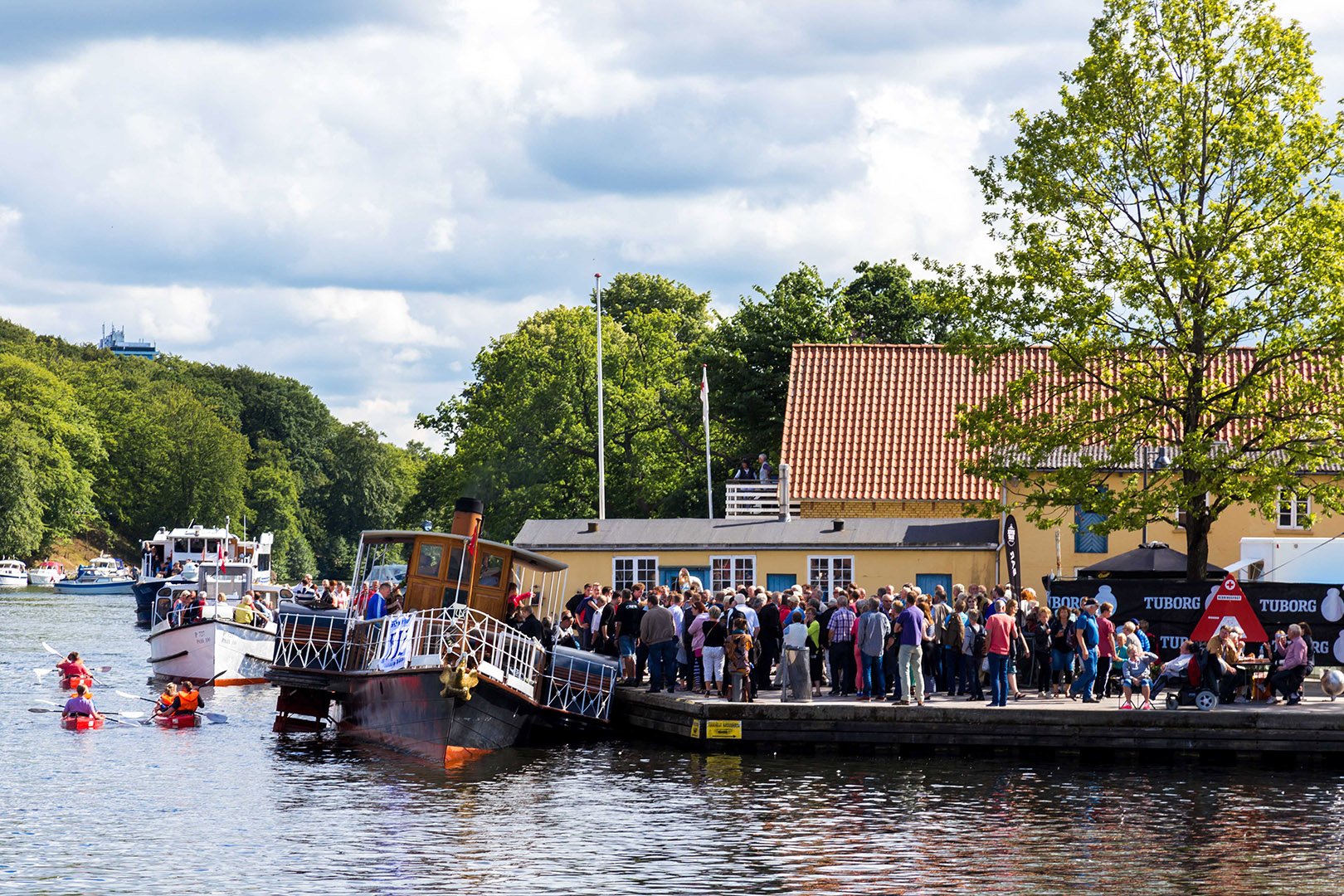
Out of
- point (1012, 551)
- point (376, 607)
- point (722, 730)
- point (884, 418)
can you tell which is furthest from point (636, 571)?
point (722, 730)

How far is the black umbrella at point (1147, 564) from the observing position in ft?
96.4

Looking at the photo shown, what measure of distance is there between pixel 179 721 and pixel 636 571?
11.8 meters

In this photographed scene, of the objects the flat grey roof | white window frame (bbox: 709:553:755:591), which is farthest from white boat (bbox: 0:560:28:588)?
white window frame (bbox: 709:553:755:591)

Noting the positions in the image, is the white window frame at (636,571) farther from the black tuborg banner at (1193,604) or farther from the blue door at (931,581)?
the black tuborg banner at (1193,604)

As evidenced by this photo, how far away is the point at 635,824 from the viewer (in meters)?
18.7

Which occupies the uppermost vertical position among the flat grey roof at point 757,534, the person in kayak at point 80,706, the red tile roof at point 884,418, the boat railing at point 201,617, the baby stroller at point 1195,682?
the red tile roof at point 884,418

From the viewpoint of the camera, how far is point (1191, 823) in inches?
733

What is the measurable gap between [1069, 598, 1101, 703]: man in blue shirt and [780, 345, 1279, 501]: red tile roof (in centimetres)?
1776

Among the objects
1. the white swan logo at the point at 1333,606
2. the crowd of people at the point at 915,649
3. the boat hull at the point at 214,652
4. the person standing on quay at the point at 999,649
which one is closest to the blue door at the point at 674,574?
the crowd of people at the point at 915,649

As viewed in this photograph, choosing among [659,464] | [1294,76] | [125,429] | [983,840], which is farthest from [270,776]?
[125,429]

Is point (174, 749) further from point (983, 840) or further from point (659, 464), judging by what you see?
point (659, 464)

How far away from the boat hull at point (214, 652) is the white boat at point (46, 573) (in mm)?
66567

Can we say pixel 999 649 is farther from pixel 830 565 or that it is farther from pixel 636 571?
pixel 636 571

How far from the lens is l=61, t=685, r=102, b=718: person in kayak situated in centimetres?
2894
